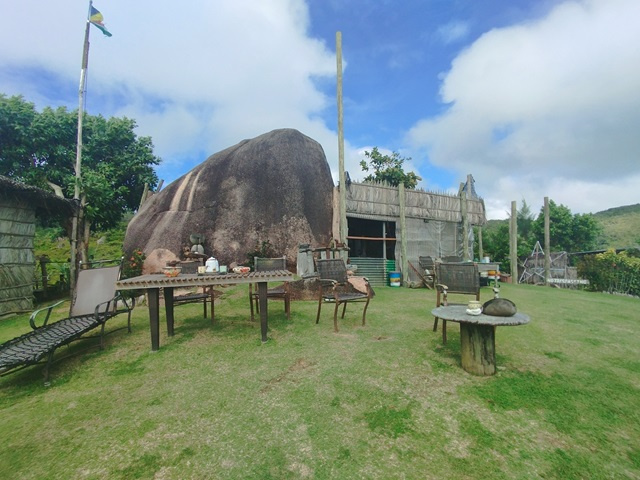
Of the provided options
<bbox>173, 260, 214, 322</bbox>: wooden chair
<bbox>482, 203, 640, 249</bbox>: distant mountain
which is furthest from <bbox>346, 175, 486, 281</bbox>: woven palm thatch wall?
<bbox>482, 203, 640, 249</bbox>: distant mountain

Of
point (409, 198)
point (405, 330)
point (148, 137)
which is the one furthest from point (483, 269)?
point (148, 137)

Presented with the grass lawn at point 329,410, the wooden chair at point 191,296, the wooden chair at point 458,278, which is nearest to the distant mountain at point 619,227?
the wooden chair at point 458,278

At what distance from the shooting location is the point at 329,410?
2.49m

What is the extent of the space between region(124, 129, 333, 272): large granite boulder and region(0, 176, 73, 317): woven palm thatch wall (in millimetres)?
2441

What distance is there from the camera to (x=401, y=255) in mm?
10938

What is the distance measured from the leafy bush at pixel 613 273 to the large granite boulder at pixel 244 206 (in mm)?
10408

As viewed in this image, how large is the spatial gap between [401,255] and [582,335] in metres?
6.68

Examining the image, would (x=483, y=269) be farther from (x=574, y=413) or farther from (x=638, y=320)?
(x=574, y=413)

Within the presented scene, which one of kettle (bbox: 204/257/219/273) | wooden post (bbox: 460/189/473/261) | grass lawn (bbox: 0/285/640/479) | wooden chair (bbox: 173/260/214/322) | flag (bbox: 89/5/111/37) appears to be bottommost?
grass lawn (bbox: 0/285/640/479)

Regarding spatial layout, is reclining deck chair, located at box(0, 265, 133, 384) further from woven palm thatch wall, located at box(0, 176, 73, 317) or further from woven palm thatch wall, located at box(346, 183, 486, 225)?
woven palm thatch wall, located at box(346, 183, 486, 225)

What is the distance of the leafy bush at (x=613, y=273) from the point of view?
405 inches

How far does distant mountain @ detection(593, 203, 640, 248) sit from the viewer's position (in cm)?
3061

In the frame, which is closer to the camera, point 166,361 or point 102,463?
point 102,463


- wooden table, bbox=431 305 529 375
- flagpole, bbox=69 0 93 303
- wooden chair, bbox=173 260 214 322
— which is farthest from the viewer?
flagpole, bbox=69 0 93 303
